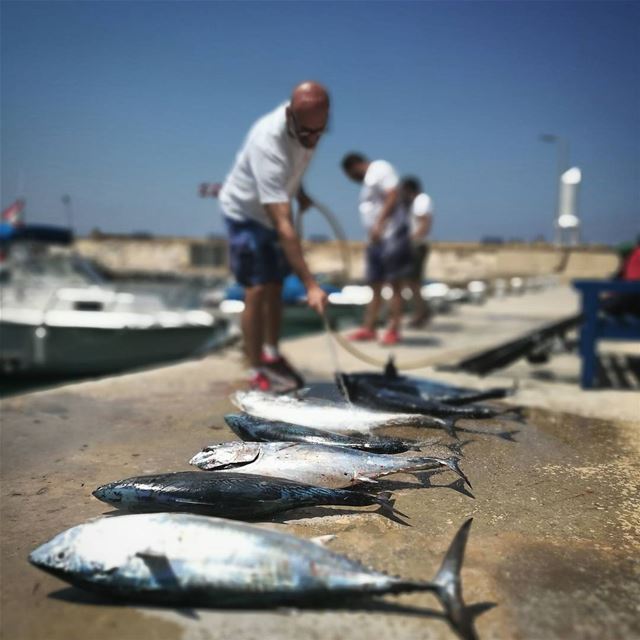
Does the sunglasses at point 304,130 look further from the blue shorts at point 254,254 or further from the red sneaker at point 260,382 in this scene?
the red sneaker at point 260,382

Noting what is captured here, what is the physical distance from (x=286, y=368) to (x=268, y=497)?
2429 mm

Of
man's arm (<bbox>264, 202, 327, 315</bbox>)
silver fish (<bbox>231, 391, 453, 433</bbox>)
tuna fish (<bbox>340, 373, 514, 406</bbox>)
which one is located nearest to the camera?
silver fish (<bbox>231, 391, 453, 433</bbox>)

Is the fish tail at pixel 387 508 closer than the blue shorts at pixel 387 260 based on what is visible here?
Yes

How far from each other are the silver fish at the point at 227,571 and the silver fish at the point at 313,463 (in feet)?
2.27

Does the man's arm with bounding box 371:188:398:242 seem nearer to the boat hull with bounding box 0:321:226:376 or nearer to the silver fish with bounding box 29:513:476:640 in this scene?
the boat hull with bounding box 0:321:226:376

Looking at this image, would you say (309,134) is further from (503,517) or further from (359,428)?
(503,517)

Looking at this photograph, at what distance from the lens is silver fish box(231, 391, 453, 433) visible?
3.17m

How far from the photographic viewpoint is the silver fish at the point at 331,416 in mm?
3170

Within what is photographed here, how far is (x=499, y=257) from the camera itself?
5188cm

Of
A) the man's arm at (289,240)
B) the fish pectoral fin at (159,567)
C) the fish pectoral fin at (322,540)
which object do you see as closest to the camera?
the fish pectoral fin at (159,567)

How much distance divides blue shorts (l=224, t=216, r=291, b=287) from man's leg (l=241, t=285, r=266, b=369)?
7 centimetres

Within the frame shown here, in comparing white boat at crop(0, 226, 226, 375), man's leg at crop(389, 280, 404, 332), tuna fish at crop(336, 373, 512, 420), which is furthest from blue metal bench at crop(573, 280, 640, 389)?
white boat at crop(0, 226, 226, 375)

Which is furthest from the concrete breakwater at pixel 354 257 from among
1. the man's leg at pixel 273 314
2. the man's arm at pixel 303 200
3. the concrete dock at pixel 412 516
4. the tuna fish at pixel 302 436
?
the tuna fish at pixel 302 436

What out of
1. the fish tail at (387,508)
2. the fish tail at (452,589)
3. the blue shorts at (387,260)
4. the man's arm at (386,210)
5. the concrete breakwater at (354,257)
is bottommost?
the concrete breakwater at (354,257)
